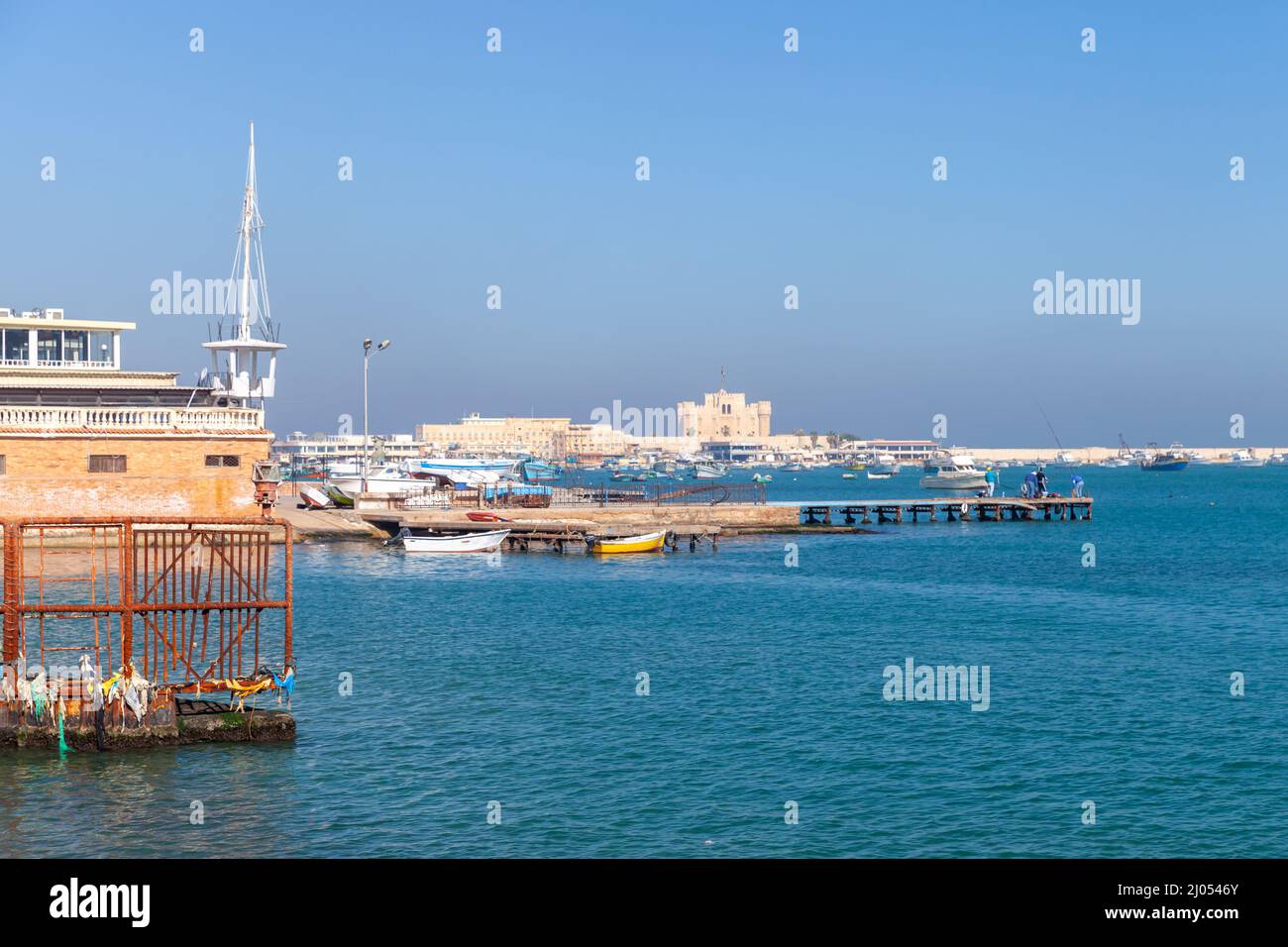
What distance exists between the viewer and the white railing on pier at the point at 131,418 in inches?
2203

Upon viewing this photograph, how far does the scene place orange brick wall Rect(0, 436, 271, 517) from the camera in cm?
5544

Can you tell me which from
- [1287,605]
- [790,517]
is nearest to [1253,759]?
[1287,605]

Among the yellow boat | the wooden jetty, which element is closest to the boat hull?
the wooden jetty

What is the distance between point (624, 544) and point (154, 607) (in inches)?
Answer: 1876

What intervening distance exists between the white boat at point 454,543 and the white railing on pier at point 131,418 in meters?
12.7

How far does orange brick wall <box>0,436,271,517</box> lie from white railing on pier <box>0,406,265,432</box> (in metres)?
0.67

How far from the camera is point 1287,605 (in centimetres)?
5341

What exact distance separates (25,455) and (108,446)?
3.44 meters

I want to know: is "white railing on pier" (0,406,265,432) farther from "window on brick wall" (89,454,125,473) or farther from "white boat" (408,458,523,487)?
"white boat" (408,458,523,487)

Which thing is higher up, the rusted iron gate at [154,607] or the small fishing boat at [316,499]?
the small fishing boat at [316,499]

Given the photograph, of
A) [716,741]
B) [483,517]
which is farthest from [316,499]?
[716,741]

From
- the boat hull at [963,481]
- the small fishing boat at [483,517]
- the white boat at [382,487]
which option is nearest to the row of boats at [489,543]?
the small fishing boat at [483,517]

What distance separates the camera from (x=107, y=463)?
57.0 metres

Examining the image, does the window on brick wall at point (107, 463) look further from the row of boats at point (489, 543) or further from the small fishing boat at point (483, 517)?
the small fishing boat at point (483, 517)
